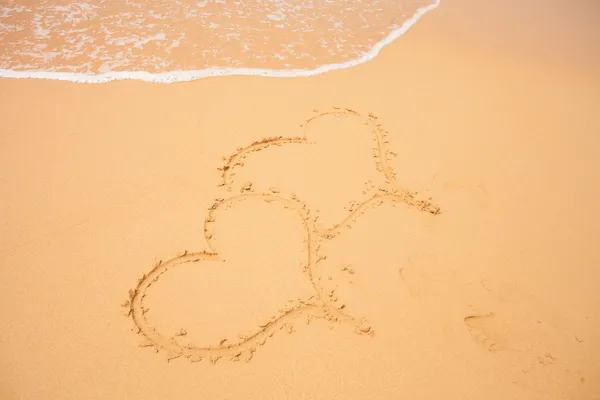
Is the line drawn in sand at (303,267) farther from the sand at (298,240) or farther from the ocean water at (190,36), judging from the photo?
the ocean water at (190,36)

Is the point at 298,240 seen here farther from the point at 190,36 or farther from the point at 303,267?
the point at 190,36

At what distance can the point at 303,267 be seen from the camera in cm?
260

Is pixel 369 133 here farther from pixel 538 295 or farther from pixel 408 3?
pixel 408 3

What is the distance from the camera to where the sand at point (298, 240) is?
7.18 feet

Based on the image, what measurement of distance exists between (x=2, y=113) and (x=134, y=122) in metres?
1.29

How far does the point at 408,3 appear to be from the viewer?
232 inches

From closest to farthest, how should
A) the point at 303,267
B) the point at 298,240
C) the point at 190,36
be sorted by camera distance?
the point at 303,267 < the point at 298,240 < the point at 190,36

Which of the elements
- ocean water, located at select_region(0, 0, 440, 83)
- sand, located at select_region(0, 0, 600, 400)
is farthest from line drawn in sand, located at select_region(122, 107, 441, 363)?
ocean water, located at select_region(0, 0, 440, 83)

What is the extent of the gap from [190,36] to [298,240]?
3578mm

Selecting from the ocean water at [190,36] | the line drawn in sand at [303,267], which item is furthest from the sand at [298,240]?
the ocean water at [190,36]

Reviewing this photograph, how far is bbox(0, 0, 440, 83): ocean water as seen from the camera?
13.8ft

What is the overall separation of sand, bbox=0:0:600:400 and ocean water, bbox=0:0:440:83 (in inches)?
14.9

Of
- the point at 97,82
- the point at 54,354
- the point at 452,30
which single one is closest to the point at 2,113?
the point at 97,82

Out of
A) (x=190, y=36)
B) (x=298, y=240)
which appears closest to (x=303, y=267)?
(x=298, y=240)
